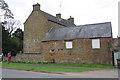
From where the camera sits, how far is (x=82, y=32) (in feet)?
103

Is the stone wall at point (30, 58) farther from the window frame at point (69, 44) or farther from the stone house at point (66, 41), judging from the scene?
the window frame at point (69, 44)

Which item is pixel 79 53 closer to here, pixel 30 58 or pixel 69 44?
pixel 69 44

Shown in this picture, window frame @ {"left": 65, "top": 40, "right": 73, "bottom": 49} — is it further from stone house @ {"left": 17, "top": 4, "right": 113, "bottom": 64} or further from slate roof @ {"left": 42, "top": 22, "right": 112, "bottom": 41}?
slate roof @ {"left": 42, "top": 22, "right": 112, "bottom": 41}

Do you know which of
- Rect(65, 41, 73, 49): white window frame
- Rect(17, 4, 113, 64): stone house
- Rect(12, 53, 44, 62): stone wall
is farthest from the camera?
Rect(12, 53, 44, 62): stone wall

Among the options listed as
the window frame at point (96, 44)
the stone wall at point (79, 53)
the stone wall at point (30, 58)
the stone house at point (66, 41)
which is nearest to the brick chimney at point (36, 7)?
the stone house at point (66, 41)

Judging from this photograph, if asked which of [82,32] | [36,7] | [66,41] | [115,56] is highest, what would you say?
[36,7]

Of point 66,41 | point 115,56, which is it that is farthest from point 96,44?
point 66,41

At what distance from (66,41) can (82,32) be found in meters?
3.29

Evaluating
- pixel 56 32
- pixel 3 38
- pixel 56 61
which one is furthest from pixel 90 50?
pixel 3 38

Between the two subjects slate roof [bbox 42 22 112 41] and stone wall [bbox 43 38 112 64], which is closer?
stone wall [bbox 43 38 112 64]

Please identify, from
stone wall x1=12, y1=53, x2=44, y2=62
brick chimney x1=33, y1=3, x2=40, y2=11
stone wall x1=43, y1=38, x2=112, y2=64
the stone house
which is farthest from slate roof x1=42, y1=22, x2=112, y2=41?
brick chimney x1=33, y1=3, x2=40, y2=11

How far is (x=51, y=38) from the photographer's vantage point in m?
33.7

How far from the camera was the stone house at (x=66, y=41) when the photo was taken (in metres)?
27.9

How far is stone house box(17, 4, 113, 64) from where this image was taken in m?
27.9
